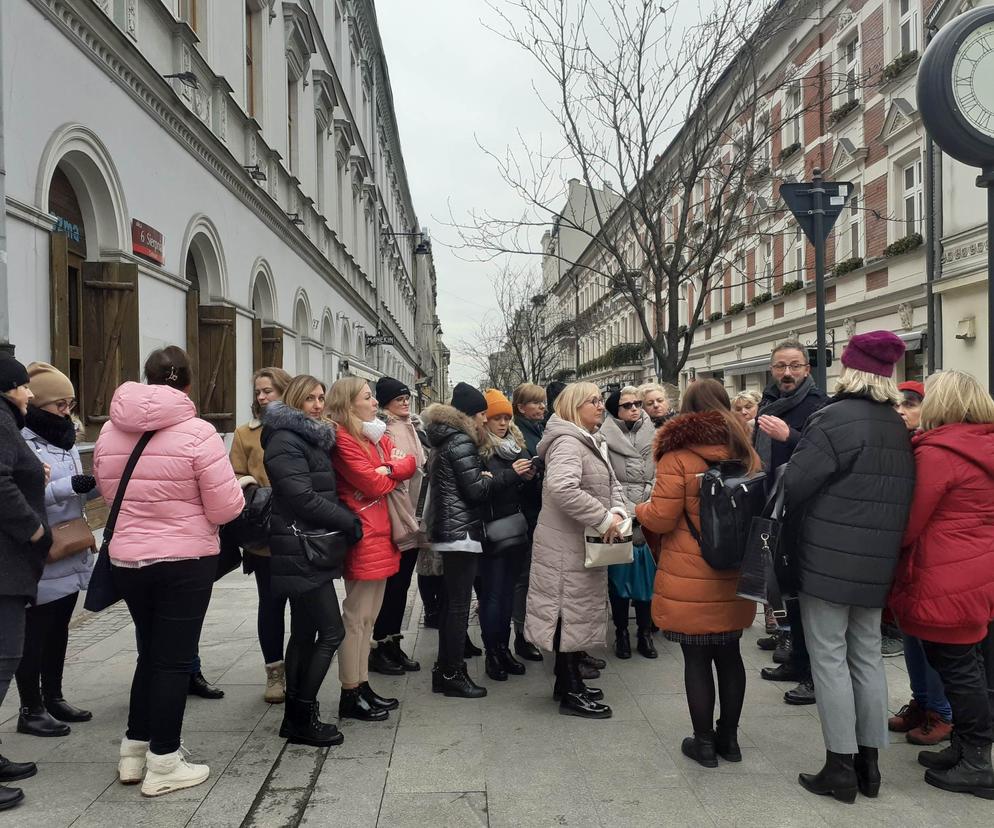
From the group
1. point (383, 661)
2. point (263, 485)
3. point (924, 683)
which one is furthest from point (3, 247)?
point (924, 683)

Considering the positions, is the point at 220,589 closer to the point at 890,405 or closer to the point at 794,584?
the point at 794,584

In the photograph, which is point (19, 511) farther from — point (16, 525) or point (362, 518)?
point (362, 518)

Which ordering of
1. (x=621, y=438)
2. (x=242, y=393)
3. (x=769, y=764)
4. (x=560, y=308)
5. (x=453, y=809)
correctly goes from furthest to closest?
(x=560, y=308) < (x=242, y=393) < (x=621, y=438) < (x=769, y=764) < (x=453, y=809)

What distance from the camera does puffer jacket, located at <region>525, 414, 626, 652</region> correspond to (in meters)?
4.37

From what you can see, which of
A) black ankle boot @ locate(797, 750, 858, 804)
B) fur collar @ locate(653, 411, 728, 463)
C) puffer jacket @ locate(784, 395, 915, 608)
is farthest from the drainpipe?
black ankle boot @ locate(797, 750, 858, 804)

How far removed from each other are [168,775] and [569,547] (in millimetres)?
2250

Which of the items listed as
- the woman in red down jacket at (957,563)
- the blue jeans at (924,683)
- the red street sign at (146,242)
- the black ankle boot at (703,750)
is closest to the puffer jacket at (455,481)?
the black ankle boot at (703,750)

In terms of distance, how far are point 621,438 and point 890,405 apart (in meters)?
2.40

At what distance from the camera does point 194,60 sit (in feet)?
33.2

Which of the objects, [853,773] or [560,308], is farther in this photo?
[560,308]

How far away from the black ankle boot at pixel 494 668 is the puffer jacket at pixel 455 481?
0.90 m

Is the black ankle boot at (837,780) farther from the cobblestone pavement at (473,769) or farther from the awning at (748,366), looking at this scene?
the awning at (748,366)

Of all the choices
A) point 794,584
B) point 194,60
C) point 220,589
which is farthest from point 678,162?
point 794,584

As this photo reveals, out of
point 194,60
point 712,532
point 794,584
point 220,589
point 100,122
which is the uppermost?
point 194,60
